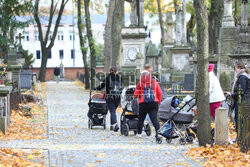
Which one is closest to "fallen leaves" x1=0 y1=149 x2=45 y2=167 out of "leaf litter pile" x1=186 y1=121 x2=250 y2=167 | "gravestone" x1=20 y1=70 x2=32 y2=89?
"leaf litter pile" x1=186 y1=121 x2=250 y2=167

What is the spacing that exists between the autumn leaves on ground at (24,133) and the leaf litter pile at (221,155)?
2.74m

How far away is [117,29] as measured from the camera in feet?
78.4

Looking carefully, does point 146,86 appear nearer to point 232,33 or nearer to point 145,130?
point 145,130

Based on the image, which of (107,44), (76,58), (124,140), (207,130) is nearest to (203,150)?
(207,130)

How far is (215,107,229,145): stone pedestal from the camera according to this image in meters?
11.3

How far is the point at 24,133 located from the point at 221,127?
5.03 metres

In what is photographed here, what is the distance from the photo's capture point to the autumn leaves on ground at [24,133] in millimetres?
9033

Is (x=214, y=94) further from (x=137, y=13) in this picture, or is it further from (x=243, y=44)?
(x=137, y=13)

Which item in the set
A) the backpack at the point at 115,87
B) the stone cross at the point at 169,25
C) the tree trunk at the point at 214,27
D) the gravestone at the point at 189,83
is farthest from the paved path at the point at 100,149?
the stone cross at the point at 169,25

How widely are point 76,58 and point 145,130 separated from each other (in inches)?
3580

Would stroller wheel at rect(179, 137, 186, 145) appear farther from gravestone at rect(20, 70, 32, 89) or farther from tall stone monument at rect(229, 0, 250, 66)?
gravestone at rect(20, 70, 32, 89)

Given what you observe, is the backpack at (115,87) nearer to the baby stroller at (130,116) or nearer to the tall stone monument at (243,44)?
the baby stroller at (130,116)

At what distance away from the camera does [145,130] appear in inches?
543

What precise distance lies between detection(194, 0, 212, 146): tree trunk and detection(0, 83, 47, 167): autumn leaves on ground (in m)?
3.15
